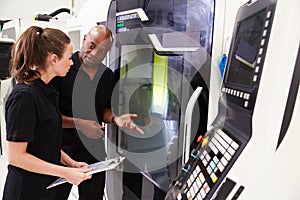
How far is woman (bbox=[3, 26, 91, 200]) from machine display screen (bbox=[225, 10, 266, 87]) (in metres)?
0.98

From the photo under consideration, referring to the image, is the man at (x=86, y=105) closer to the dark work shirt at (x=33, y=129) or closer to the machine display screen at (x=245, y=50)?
the dark work shirt at (x=33, y=129)

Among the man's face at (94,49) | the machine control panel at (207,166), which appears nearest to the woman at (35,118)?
the man's face at (94,49)

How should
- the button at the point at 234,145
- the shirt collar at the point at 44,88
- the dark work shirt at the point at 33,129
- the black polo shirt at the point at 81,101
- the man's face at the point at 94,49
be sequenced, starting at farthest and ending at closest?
the black polo shirt at the point at 81,101 → the man's face at the point at 94,49 → the shirt collar at the point at 44,88 → the dark work shirt at the point at 33,129 → the button at the point at 234,145

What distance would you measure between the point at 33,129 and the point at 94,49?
71cm

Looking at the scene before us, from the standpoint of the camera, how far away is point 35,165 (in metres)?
1.48

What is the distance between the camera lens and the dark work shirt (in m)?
1.46

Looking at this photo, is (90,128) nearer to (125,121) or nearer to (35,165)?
(125,121)

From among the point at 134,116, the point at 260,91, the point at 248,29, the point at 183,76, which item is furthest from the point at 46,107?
the point at 260,91

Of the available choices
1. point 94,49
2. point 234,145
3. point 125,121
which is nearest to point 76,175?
point 125,121

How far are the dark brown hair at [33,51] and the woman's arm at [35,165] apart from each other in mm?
341

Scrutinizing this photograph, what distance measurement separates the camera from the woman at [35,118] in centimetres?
147

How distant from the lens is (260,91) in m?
0.58

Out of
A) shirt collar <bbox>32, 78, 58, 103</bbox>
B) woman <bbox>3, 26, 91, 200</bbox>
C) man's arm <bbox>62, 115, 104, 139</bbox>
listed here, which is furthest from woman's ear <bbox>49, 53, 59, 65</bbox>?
man's arm <bbox>62, 115, 104, 139</bbox>

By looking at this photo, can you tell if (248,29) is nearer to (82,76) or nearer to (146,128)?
(146,128)
